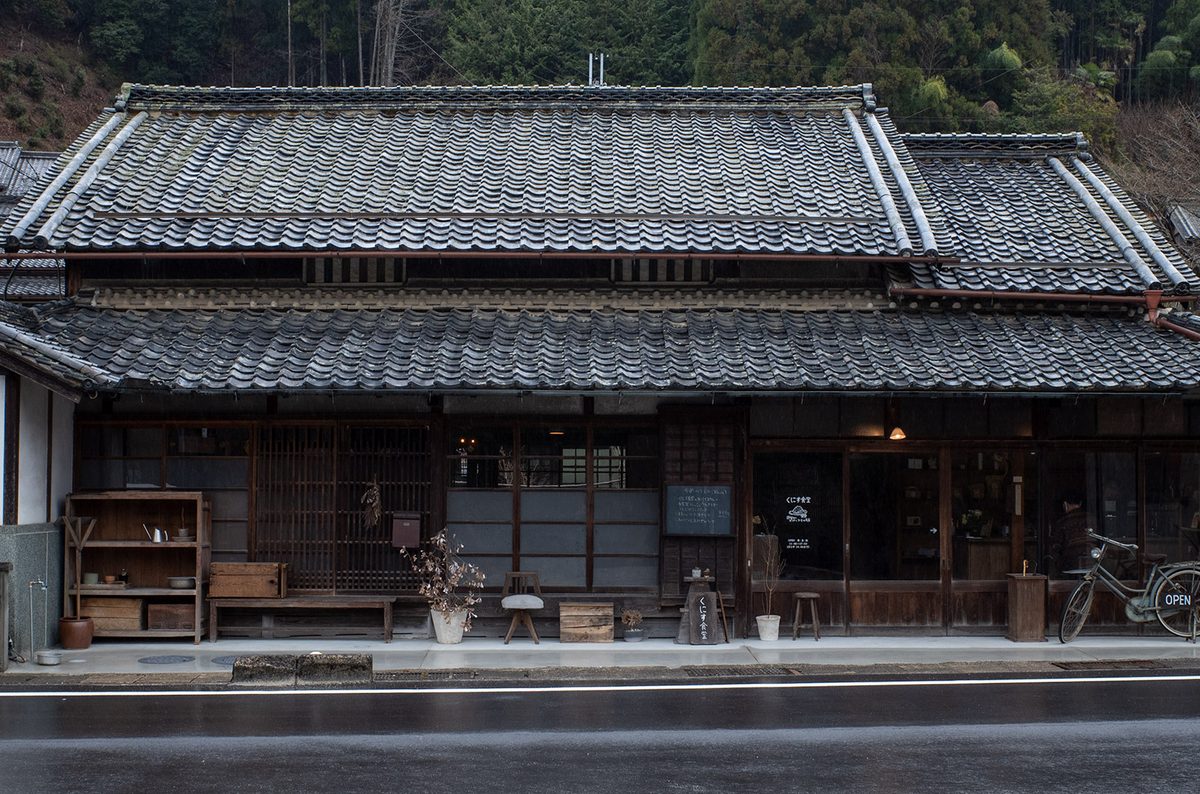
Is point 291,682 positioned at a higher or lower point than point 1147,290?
lower

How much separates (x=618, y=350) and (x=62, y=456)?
740cm

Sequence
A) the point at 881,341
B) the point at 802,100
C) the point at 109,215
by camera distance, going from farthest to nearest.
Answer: the point at 802,100
the point at 109,215
the point at 881,341

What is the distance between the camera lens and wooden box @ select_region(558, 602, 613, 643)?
42.6ft

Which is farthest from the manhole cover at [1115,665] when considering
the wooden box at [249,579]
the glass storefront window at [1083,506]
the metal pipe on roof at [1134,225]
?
the wooden box at [249,579]

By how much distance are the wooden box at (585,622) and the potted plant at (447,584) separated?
47.0 inches

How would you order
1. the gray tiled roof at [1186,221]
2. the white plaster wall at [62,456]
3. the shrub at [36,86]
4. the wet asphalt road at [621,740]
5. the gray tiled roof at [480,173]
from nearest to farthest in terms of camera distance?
the wet asphalt road at [621,740]
the white plaster wall at [62,456]
the gray tiled roof at [480,173]
the gray tiled roof at [1186,221]
the shrub at [36,86]

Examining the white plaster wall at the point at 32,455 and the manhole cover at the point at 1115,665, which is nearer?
the manhole cover at the point at 1115,665

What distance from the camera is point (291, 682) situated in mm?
10641

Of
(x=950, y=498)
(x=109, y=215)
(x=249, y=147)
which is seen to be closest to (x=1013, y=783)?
(x=950, y=498)

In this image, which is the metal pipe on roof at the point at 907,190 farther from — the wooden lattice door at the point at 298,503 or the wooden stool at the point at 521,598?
the wooden lattice door at the point at 298,503

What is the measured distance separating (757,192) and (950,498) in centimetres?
551

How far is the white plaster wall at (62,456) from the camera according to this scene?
12.6 meters

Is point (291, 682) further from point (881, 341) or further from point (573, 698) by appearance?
point (881, 341)

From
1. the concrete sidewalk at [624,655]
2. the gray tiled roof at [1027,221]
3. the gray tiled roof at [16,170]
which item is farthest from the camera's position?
the gray tiled roof at [16,170]
